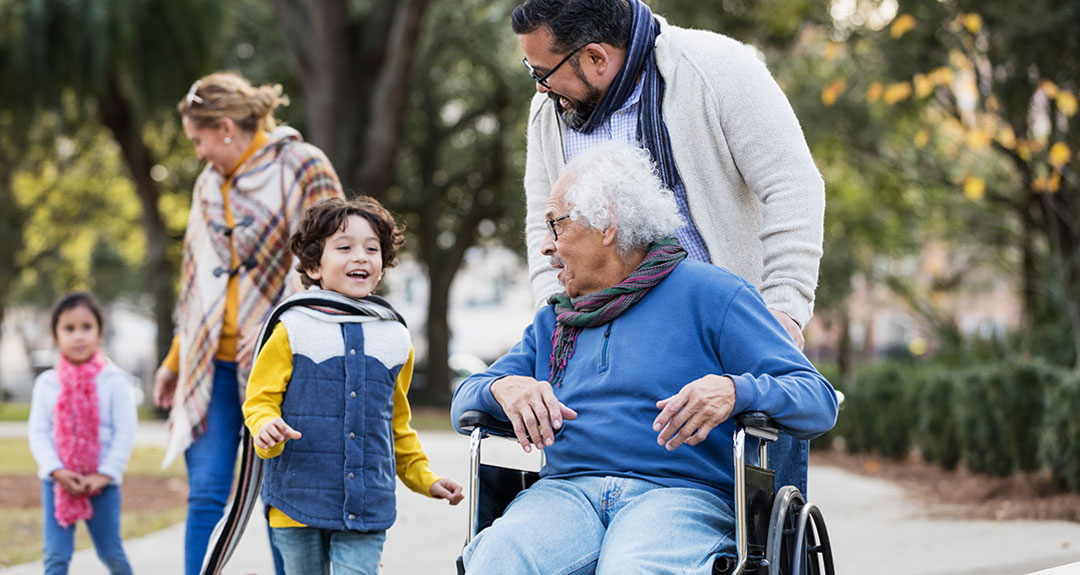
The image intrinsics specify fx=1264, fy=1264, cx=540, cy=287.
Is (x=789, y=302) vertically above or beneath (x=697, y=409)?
above

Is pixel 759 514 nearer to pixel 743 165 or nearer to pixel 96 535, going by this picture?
pixel 743 165

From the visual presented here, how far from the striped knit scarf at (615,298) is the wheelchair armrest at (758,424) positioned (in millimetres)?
395

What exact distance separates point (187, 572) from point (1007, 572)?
314 cm

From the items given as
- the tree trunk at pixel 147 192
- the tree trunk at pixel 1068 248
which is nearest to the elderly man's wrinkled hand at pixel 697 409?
the tree trunk at pixel 1068 248

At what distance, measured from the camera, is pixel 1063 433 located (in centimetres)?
725

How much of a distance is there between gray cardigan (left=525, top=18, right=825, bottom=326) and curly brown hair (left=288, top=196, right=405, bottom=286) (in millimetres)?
625

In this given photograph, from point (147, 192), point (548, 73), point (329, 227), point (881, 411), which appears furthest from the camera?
point (147, 192)

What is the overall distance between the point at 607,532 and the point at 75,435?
2823 millimetres

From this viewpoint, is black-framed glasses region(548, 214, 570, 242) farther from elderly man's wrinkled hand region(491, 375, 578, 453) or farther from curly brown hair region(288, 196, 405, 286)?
curly brown hair region(288, 196, 405, 286)

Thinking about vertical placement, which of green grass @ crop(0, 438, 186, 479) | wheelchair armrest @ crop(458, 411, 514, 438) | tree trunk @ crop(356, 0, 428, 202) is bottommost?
green grass @ crop(0, 438, 186, 479)

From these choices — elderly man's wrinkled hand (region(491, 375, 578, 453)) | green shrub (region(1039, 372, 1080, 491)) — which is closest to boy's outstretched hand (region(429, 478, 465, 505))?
elderly man's wrinkled hand (region(491, 375, 578, 453))

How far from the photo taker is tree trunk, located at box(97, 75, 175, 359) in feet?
55.1

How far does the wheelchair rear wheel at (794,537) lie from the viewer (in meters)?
2.44

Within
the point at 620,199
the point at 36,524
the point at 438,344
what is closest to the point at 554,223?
the point at 620,199
